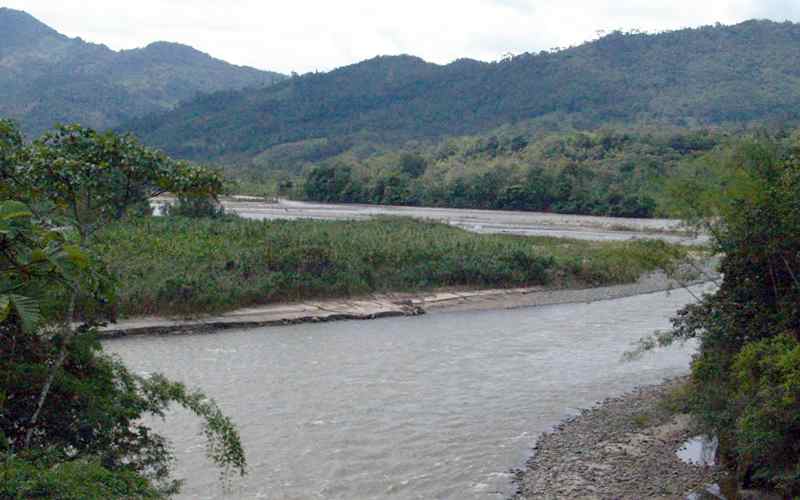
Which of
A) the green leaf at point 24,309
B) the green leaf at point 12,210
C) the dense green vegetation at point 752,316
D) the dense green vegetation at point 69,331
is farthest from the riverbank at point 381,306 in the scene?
the green leaf at point 12,210

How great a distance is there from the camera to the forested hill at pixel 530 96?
441 ft

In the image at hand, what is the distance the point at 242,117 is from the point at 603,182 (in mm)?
98195

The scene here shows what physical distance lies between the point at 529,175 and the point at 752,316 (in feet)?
228

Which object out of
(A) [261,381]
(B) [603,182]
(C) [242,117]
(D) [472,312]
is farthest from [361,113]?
(A) [261,381]

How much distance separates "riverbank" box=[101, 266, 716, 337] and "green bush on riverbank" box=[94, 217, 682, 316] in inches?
25.4

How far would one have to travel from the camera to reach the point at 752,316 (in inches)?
606

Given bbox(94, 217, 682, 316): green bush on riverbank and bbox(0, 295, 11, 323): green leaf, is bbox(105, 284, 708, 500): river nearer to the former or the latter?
bbox(94, 217, 682, 316): green bush on riverbank

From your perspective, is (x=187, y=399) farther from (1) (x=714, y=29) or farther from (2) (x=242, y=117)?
(1) (x=714, y=29)

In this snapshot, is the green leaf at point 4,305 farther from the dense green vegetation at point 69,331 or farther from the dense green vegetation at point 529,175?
the dense green vegetation at point 529,175

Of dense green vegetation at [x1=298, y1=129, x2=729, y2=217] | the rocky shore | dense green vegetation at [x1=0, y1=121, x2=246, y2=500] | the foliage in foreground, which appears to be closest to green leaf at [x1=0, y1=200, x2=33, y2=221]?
dense green vegetation at [x1=0, y1=121, x2=246, y2=500]

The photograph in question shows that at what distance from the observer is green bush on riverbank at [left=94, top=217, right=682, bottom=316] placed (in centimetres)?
3144

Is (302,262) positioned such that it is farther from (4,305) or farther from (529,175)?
(529,175)

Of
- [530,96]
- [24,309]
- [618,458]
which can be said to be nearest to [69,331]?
[24,309]

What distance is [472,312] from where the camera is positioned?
116ft
